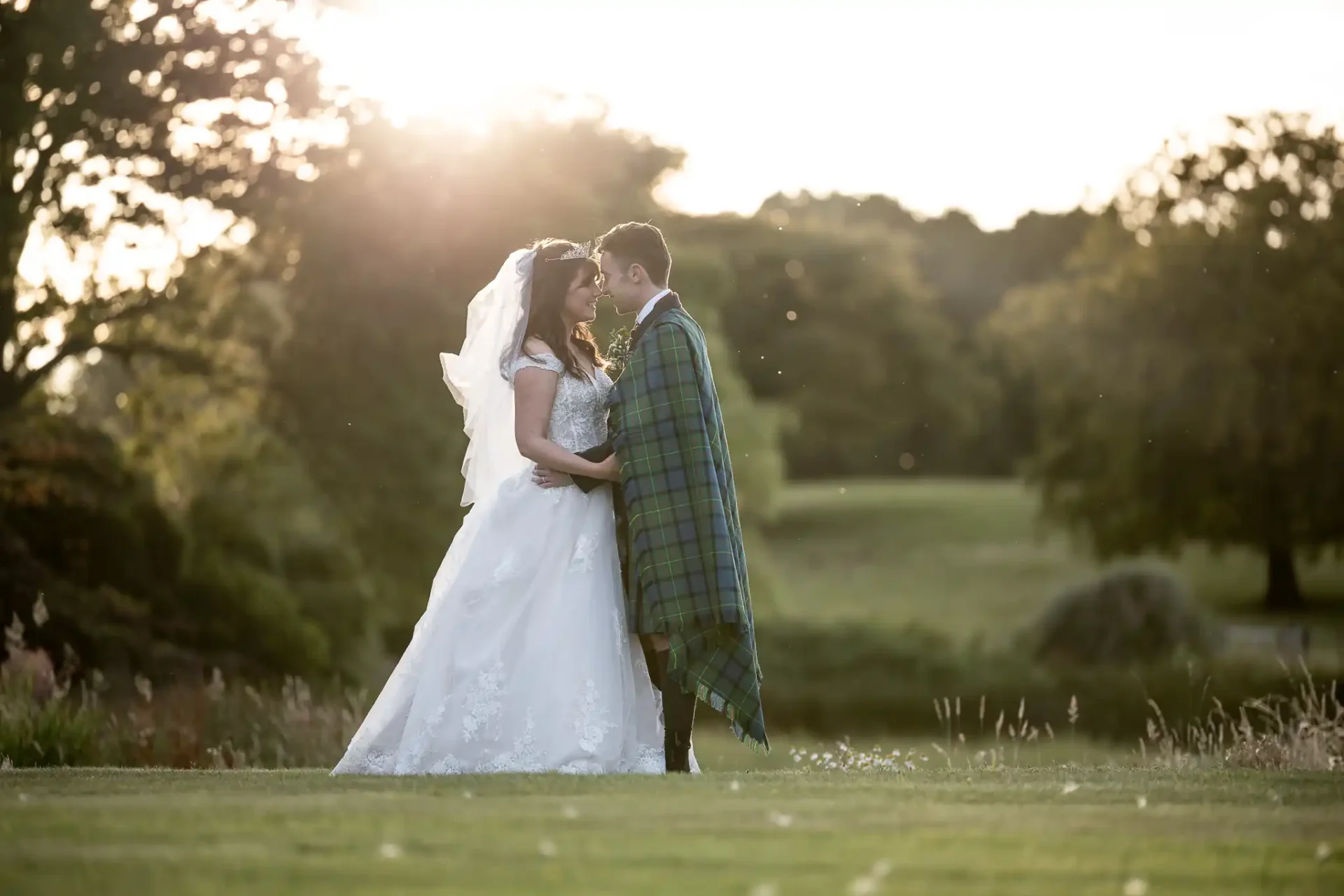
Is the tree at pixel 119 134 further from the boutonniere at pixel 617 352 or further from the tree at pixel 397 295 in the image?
the boutonniere at pixel 617 352

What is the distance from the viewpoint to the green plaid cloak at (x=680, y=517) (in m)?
6.71

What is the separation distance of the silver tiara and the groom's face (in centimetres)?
21

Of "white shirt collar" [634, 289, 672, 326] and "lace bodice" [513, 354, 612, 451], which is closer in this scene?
"white shirt collar" [634, 289, 672, 326]

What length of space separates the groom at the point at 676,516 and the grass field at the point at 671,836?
59cm

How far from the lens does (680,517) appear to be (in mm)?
6742

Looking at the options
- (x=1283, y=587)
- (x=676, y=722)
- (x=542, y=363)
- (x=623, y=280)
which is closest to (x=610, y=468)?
(x=542, y=363)

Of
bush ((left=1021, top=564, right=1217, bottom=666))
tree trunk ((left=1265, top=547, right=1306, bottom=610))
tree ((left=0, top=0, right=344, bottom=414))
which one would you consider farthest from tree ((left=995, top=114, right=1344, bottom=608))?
tree ((left=0, top=0, right=344, bottom=414))

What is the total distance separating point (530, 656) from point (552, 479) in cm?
75

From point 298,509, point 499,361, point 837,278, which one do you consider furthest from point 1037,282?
point 499,361

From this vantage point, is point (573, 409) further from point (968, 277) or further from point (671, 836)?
point (968, 277)

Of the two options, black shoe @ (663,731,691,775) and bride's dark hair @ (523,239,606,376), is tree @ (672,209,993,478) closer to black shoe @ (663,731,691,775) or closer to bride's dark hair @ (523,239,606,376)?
bride's dark hair @ (523,239,606,376)

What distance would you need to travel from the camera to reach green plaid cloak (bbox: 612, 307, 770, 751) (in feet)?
22.0

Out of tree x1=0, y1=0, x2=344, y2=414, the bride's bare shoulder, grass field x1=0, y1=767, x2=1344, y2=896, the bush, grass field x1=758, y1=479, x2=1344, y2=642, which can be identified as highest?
tree x1=0, y1=0, x2=344, y2=414

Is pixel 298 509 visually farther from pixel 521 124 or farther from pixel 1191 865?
pixel 1191 865
